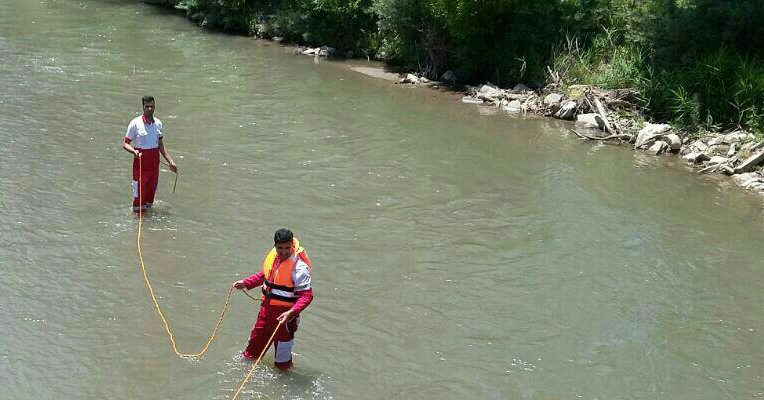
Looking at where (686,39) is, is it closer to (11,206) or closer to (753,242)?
(753,242)

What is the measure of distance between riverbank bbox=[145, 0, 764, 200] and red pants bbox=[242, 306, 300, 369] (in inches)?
426

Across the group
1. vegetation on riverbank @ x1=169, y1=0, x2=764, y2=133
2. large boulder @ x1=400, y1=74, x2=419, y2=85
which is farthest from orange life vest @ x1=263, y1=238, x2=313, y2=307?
large boulder @ x1=400, y1=74, x2=419, y2=85

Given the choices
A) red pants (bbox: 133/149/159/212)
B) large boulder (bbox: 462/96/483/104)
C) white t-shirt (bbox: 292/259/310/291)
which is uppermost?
large boulder (bbox: 462/96/483/104)

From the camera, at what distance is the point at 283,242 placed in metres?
7.93

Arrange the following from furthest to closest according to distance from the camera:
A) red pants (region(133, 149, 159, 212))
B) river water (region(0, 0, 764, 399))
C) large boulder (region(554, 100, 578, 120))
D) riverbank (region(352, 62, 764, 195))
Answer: large boulder (region(554, 100, 578, 120)), riverbank (region(352, 62, 764, 195)), red pants (region(133, 149, 159, 212)), river water (region(0, 0, 764, 399))

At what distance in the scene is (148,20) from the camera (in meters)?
31.5

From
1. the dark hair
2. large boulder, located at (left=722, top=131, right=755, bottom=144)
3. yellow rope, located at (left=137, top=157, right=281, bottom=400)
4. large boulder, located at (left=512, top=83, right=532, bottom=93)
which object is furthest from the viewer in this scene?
large boulder, located at (left=512, top=83, right=532, bottom=93)

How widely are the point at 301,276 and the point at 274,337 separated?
86 centimetres

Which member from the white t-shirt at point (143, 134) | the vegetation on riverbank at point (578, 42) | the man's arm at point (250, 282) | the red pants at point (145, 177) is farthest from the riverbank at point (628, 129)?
the man's arm at point (250, 282)

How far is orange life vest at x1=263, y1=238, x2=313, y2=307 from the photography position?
8125mm

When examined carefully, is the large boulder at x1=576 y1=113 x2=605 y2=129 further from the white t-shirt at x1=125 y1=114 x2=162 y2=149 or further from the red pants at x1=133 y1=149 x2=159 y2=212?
the white t-shirt at x1=125 y1=114 x2=162 y2=149

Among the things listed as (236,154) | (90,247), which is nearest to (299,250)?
(90,247)

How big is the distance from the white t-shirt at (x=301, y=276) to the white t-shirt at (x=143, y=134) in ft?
16.2

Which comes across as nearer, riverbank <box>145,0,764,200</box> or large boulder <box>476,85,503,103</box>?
riverbank <box>145,0,764,200</box>
